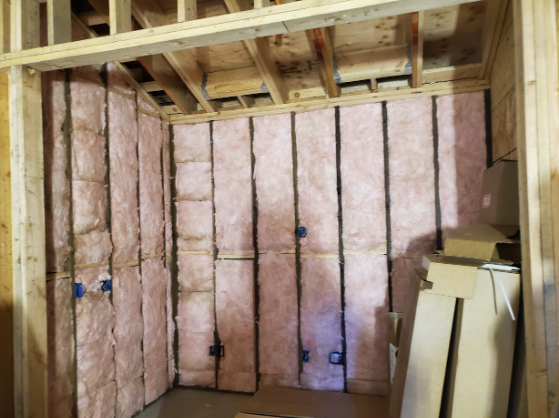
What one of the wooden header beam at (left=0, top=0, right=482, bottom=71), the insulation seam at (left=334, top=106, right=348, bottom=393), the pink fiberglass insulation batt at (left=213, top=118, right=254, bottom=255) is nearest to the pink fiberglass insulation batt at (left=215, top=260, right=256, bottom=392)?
the pink fiberglass insulation batt at (left=213, top=118, right=254, bottom=255)

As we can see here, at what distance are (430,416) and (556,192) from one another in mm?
1279

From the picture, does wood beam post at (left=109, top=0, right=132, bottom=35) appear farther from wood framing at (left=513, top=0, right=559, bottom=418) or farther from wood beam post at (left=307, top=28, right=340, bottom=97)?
wood framing at (left=513, top=0, right=559, bottom=418)

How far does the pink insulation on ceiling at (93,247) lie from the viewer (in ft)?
8.09

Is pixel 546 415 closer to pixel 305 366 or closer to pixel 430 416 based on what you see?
pixel 430 416

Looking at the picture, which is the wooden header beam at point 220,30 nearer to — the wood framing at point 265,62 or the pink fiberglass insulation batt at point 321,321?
the wood framing at point 265,62

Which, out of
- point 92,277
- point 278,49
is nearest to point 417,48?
point 278,49

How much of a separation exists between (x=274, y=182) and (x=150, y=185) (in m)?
1.14

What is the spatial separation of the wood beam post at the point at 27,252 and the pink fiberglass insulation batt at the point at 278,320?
1720 mm

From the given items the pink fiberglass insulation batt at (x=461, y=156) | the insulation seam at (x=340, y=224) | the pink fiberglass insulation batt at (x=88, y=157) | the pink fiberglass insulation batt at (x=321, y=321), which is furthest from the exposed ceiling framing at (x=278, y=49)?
the pink fiberglass insulation batt at (x=321, y=321)

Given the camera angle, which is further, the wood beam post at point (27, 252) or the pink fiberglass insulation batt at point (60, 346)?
the pink fiberglass insulation batt at point (60, 346)

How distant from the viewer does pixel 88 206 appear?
2549mm

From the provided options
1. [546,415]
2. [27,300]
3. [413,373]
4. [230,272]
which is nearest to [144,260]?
[230,272]

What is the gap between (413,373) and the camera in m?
1.87

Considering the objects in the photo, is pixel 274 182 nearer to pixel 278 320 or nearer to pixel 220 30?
pixel 278 320
